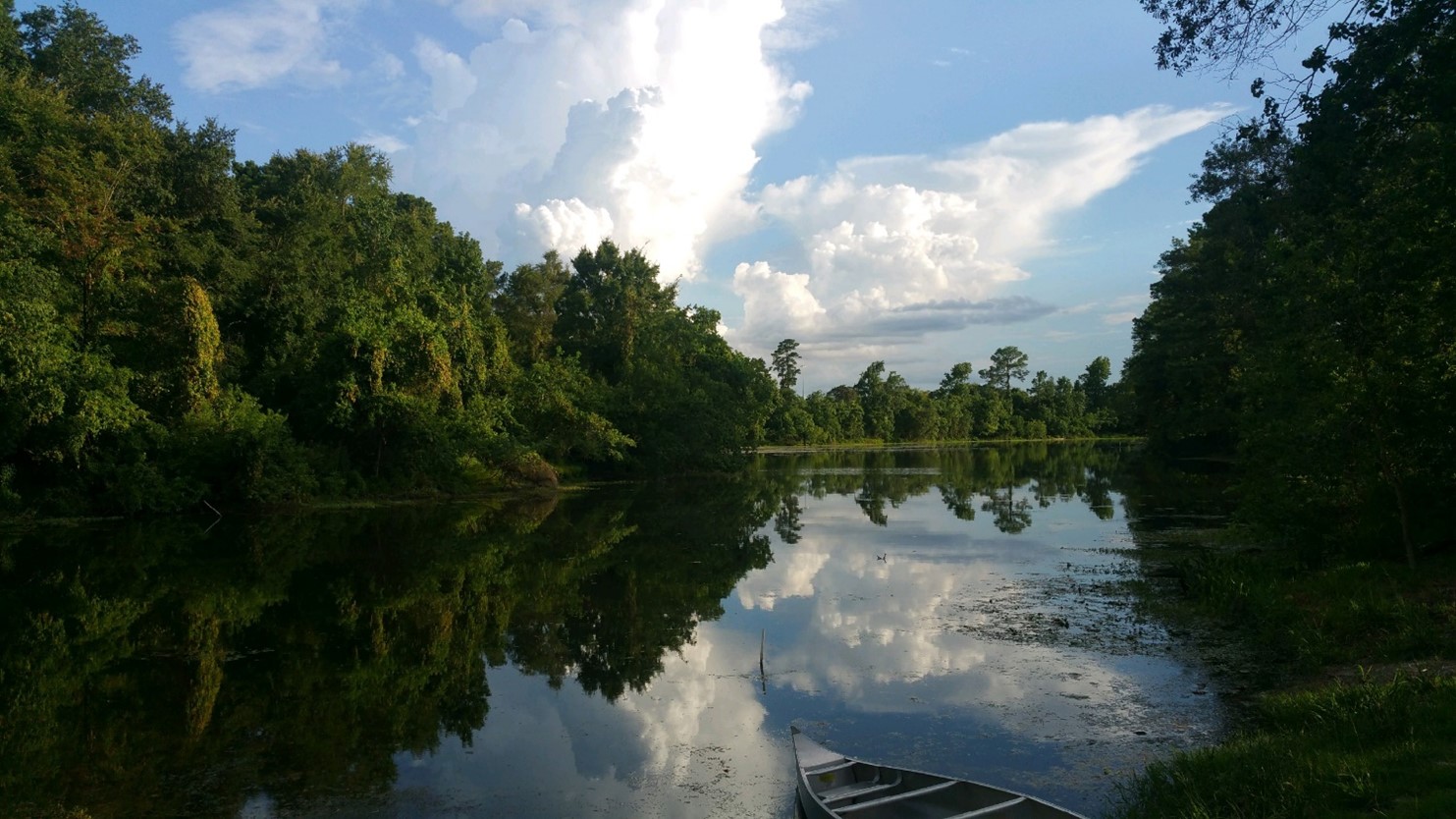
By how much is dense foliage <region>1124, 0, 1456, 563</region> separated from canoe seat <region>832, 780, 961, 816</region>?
311 inches

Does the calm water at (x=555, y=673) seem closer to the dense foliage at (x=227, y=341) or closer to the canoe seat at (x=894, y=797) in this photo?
the canoe seat at (x=894, y=797)

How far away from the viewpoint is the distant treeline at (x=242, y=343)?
87.3 ft

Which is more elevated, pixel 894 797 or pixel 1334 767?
pixel 1334 767

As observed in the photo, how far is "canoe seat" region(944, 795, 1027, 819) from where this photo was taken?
5.72 metres

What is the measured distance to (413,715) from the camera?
9.68 meters

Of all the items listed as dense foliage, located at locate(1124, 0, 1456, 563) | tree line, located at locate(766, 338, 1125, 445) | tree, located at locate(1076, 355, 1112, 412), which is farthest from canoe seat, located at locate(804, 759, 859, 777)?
tree, located at locate(1076, 355, 1112, 412)

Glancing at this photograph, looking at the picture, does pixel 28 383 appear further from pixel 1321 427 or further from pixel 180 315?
pixel 1321 427

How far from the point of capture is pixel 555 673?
37.9 ft

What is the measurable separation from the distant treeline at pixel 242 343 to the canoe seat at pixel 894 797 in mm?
26096

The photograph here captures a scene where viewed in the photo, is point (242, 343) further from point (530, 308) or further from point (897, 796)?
point (897, 796)

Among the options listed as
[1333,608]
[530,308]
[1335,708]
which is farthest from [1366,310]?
[530,308]

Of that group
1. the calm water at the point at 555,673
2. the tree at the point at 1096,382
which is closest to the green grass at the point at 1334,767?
the calm water at the point at 555,673

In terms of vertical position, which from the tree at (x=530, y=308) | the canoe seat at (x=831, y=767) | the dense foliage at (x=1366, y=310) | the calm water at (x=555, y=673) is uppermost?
the tree at (x=530, y=308)

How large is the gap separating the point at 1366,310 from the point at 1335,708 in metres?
7.65
